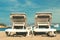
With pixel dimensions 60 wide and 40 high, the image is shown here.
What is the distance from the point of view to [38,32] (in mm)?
20547

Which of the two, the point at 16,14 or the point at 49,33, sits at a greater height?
the point at 16,14

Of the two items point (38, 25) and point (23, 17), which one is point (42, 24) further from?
point (23, 17)

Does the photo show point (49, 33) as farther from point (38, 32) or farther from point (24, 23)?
point (24, 23)

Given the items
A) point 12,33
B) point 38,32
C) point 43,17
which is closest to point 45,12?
point 43,17

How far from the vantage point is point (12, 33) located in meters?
21.2

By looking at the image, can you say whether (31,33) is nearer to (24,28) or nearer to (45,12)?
(24,28)

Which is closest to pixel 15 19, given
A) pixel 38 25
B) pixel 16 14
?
pixel 16 14

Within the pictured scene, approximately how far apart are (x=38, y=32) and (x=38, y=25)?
0.58 m

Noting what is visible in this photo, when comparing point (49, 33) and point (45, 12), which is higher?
point (45, 12)

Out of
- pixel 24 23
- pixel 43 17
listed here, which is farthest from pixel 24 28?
pixel 43 17

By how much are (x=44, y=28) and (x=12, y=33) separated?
9.12ft

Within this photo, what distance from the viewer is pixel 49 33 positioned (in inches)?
808

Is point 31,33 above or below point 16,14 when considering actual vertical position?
below

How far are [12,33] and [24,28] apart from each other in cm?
121
